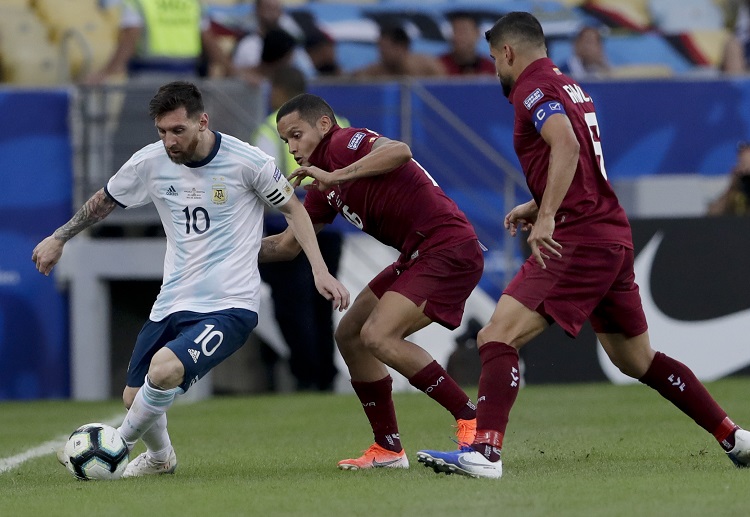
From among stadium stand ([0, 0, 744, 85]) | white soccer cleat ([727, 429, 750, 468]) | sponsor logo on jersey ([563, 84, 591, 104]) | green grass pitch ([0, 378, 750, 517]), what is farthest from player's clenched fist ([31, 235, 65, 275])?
stadium stand ([0, 0, 744, 85])

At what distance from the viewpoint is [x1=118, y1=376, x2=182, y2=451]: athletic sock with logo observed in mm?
6758

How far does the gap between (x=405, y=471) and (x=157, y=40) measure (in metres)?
8.29

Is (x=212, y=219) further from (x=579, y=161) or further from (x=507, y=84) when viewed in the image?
(x=579, y=161)

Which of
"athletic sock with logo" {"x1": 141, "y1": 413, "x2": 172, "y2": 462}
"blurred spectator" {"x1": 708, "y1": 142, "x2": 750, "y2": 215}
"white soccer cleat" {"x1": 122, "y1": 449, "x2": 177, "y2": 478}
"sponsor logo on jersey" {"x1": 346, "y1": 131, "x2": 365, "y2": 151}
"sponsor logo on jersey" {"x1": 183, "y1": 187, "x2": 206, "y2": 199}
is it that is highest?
"sponsor logo on jersey" {"x1": 346, "y1": 131, "x2": 365, "y2": 151}

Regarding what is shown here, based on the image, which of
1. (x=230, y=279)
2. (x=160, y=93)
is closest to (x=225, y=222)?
(x=230, y=279)

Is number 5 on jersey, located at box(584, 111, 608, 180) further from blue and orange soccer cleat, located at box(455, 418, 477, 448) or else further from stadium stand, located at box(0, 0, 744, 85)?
stadium stand, located at box(0, 0, 744, 85)

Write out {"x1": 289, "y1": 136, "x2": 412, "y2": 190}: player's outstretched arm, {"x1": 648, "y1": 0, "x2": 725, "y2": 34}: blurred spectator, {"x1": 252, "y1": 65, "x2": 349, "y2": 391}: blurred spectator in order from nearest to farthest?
{"x1": 289, "y1": 136, "x2": 412, "y2": 190}: player's outstretched arm
{"x1": 252, "y1": 65, "x2": 349, "y2": 391}: blurred spectator
{"x1": 648, "y1": 0, "x2": 725, "y2": 34}: blurred spectator

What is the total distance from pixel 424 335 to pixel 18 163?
428 centimetres

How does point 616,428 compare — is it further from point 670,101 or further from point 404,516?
point 670,101

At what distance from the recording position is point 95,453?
6.90 meters

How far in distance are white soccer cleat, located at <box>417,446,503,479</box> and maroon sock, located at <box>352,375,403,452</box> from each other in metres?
0.95

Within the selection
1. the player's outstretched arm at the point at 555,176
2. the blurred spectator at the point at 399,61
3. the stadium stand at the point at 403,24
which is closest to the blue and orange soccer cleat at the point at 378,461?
the player's outstretched arm at the point at 555,176

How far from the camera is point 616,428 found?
30.9 ft

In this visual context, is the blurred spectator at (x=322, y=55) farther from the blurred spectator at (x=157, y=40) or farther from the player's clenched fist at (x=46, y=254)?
the player's clenched fist at (x=46, y=254)
